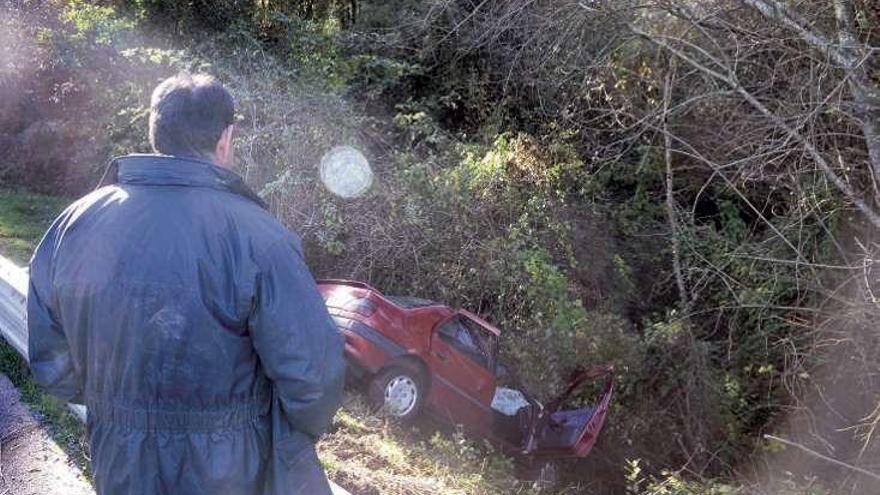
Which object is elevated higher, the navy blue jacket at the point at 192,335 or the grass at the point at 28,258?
the navy blue jacket at the point at 192,335

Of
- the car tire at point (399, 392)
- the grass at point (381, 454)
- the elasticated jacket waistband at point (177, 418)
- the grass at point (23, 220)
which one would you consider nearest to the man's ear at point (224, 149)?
the elasticated jacket waistband at point (177, 418)

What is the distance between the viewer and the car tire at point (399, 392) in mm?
6750

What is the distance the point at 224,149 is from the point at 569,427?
630 cm

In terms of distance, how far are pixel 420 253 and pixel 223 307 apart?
22.3 feet

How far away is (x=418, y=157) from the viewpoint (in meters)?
10.5

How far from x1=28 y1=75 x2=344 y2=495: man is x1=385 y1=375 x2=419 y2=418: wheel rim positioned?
450 centimetres

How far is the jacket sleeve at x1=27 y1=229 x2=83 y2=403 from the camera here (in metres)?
2.36

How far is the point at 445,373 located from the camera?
24.0ft

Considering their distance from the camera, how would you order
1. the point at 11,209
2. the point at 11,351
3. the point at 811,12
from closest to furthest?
the point at 11,351, the point at 811,12, the point at 11,209

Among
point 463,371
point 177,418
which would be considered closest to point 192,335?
point 177,418

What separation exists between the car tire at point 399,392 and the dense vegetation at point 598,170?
6.05 ft

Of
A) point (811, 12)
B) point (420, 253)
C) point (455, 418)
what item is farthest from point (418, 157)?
point (811, 12)

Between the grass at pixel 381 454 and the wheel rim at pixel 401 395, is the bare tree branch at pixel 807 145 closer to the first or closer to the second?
the grass at pixel 381 454

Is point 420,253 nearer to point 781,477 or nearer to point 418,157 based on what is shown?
point 418,157
